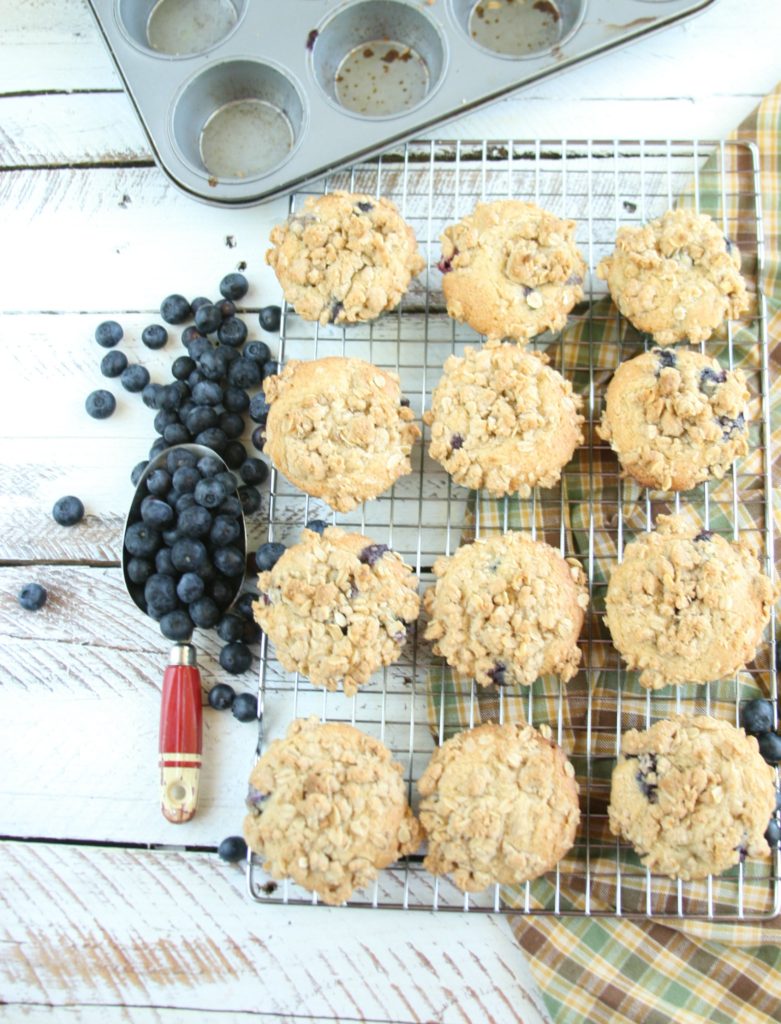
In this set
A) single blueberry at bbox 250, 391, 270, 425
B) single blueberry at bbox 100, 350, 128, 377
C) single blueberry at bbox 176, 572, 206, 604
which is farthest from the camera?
single blueberry at bbox 100, 350, 128, 377

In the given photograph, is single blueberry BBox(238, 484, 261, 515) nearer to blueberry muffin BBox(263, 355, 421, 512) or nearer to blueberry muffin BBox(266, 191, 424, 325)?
blueberry muffin BBox(263, 355, 421, 512)

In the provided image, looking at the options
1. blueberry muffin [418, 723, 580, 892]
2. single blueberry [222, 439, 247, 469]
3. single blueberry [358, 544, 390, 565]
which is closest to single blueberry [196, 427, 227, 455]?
single blueberry [222, 439, 247, 469]

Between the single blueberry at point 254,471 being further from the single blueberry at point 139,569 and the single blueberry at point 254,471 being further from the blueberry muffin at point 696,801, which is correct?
the blueberry muffin at point 696,801

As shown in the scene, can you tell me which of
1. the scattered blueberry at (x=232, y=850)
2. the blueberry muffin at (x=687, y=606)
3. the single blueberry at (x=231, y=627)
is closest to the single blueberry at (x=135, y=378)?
the single blueberry at (x=231, y=627)

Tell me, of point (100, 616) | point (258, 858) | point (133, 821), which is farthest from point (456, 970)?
point (100, 616)

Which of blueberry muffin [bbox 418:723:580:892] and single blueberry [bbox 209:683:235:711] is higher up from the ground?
single blueberry [bbox 209:683:235:711]

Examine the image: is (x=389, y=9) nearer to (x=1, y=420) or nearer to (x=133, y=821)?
(x=1, y=420)
